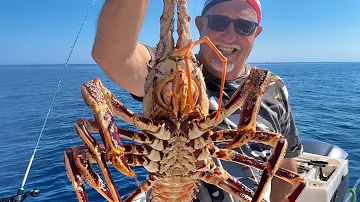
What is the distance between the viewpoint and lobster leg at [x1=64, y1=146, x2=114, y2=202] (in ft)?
6.76

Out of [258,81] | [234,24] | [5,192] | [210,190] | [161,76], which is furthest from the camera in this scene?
[5,192]

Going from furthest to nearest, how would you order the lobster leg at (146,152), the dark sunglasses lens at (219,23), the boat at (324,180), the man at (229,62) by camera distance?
the boat at (324,180) < the dark sunglasses lens at (219,23) < the man at (229,62) < the lobster leg at (146,152)

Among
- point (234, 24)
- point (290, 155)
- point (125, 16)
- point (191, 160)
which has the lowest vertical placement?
point (290, 155)

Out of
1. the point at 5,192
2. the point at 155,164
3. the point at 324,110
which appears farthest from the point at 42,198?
the point at 324,110

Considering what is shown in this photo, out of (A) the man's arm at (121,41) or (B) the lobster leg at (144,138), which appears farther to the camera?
(A) the man's arm at (121,41)

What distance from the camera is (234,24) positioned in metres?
3.67

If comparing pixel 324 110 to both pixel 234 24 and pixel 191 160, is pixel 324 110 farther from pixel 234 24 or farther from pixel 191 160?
pixel 191 160

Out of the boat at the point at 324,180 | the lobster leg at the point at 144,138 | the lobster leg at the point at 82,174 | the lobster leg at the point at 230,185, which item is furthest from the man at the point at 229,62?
the boat at the point at 324,180

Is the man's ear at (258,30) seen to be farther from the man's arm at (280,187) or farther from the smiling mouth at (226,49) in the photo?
the man's arm at (280,187)

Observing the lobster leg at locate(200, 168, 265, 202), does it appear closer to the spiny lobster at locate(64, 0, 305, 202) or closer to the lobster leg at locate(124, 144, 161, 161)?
the spiny lobster at locate(64, 0, 305, 202)

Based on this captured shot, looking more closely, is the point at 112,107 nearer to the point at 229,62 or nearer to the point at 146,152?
the point at 146,152

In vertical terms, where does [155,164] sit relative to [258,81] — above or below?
below

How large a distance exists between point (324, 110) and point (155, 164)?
1989 cm

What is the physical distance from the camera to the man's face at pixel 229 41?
3.67 m
